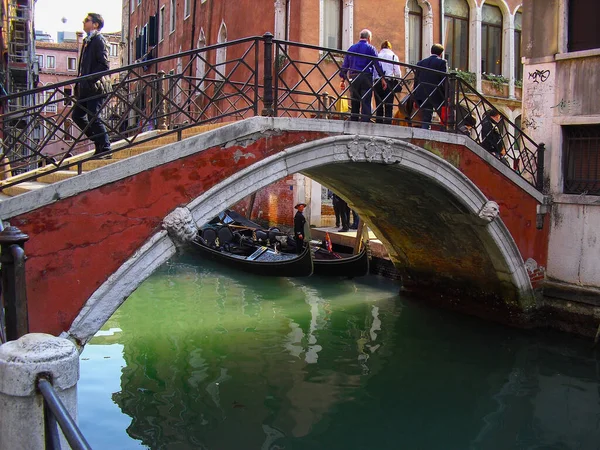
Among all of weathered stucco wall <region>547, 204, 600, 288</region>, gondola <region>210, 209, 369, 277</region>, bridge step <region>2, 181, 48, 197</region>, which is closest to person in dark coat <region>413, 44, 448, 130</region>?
weathered stucco wall <region>547, 204, 600, 288</region>

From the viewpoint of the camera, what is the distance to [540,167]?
6.76 meters

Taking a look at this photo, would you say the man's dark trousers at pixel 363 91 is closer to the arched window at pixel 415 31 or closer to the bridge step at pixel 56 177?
the bridge step at pixel 56 177

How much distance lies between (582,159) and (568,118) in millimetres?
449

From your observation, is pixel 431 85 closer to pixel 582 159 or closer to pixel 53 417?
pixel 582 159

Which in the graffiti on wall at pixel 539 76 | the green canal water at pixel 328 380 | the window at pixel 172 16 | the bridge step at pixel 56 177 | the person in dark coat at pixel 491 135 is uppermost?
the window at pixel 172 16

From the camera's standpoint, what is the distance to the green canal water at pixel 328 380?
4297 mm

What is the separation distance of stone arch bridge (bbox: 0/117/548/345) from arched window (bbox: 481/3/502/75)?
6.03 metres

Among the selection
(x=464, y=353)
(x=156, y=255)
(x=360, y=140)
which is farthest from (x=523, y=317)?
(x=156, y=255)

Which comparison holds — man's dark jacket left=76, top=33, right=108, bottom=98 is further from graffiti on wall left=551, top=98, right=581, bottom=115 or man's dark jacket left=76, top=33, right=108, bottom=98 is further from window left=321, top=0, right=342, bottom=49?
window left=321, top=0, right=342, bottom=49

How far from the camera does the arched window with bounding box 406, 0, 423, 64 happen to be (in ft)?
37.0

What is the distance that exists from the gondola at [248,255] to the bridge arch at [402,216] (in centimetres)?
139

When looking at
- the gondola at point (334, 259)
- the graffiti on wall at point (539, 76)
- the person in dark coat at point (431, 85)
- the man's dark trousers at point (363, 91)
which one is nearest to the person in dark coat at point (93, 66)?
the man's dark trousers at point (363, 91)

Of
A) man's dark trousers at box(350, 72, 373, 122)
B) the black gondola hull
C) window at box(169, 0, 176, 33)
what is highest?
window at box(169, 0, 176, 33)

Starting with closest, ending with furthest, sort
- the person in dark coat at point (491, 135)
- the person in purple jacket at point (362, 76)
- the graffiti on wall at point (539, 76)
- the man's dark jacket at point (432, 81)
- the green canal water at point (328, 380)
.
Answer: the green canal water at point (328, 380) < the person in purple jacket at point (362, 76) < the man's dark jacket at point (432, 81) < the person in dark coat at point (491, 135) < the graffiti on wall at point (539, 76)
